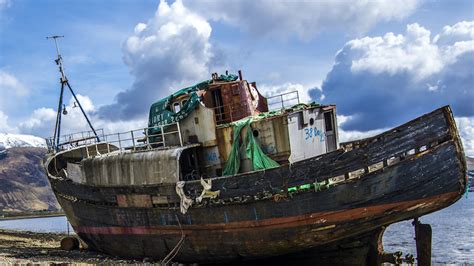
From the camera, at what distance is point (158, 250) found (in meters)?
15.9

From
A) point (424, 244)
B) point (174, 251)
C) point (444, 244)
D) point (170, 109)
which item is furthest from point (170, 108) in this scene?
point (444, 244)

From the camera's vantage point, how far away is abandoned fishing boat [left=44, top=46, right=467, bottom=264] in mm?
11789

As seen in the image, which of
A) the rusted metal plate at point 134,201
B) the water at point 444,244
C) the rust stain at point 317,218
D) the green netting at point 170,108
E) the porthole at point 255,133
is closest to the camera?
the rust stain at point 317,218

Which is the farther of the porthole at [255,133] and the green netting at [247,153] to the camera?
the porthole at [255,133]

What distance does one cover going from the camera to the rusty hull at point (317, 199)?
11602mm

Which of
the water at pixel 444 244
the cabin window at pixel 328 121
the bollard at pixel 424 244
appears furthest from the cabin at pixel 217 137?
the water at pixel 444 244

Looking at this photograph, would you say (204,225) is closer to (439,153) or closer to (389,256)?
(389,256)

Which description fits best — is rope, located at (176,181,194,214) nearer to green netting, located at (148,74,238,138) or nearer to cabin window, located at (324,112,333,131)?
green netting, located at (148,74,238,138)

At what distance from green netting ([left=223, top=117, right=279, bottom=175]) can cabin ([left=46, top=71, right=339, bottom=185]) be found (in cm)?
3

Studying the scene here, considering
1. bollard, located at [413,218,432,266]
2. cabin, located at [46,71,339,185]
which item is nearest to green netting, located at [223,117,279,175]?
cabin, located at [46,71,339,185]

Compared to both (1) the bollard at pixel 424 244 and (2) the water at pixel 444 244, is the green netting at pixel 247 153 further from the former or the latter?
(2) the water at pixel 444 244

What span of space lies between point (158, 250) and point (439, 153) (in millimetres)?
9537

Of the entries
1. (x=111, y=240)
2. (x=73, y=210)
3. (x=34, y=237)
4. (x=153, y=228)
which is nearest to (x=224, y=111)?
(x=153, y=228)

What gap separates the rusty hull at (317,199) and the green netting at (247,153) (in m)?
0.93
